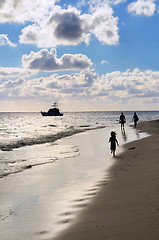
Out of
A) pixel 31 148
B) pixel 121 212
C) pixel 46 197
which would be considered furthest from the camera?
pixel 31 148

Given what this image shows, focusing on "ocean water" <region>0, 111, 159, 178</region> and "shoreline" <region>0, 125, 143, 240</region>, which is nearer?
"shoreline" <region>0, 125, 143, 240</region>

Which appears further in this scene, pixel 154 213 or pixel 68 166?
pixel 68 166

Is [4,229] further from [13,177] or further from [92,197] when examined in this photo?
[13,177]

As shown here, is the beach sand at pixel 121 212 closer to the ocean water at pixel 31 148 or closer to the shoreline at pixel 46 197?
the shoreline at pixel 46 197

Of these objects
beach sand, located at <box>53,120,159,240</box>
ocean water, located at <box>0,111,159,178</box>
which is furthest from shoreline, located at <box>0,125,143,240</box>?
ocean water, located at <box>0,111,159,178</box>

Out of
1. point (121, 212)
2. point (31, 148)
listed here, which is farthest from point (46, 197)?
point (31, 148)

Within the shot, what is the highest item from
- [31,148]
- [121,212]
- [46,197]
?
[121,212]

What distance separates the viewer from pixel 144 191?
292 inches

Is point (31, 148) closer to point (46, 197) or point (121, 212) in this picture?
point (46, 197)

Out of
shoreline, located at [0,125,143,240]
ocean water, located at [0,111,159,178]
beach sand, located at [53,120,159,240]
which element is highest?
beach sand, located at [53,120,159,240]

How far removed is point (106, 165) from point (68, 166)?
2.21 metres

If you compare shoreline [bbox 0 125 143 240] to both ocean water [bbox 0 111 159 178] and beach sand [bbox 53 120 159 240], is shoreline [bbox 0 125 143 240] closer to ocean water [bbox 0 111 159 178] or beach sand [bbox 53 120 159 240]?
beach sand [bbox 53 120 159 240]

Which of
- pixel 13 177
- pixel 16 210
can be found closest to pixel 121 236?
pixel 16 210

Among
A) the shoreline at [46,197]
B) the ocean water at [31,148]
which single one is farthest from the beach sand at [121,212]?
the ocean water at [31,148]
